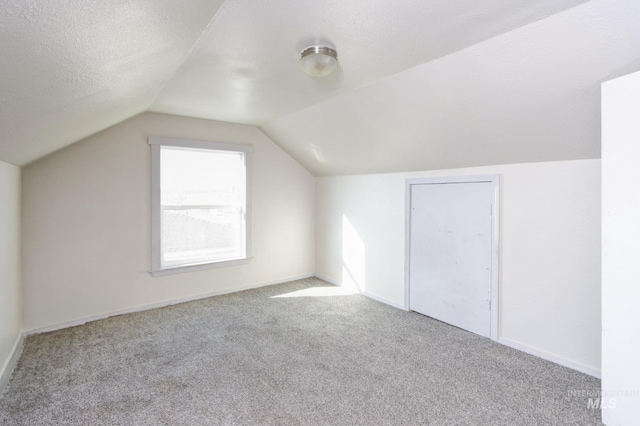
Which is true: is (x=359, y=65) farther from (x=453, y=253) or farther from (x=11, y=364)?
(x=11, y=364)

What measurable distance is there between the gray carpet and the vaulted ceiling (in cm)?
161

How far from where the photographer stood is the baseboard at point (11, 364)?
7.43ft

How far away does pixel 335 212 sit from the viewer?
4.81 metres

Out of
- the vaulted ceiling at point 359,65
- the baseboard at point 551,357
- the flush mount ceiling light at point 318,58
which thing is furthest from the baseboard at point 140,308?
the flush mount ceiling light at point 318,58

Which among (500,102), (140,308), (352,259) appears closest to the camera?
(500,102)

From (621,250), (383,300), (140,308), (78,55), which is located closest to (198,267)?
(140,308)

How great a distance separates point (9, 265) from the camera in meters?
2.60

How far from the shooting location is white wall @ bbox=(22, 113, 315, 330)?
3.16 metres

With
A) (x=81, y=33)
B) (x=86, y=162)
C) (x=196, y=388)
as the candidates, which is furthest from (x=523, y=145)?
(x=86, y=162)

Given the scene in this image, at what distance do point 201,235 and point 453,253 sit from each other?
3.00 m

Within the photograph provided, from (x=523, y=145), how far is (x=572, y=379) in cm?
172

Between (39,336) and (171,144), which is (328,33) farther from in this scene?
(39,336)

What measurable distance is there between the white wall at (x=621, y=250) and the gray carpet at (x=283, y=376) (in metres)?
0.35

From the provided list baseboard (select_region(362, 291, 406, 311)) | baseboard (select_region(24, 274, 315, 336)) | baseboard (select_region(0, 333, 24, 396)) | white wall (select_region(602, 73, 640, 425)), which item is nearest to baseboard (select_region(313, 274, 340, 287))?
baseboard (select_region(24, 274, 315, 336))
